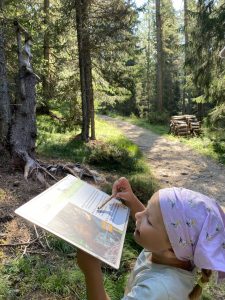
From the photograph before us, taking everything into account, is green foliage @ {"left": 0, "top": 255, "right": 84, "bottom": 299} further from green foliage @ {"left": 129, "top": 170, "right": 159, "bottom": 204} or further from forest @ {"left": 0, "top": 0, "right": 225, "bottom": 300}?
green foliage @ {"left": 129, "top": 170, "right": 159, "bottom": 204}

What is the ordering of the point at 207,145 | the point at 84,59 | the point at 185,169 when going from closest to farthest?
1. the point at 185,169
2. the point at 84,59
3. the point at 207,145

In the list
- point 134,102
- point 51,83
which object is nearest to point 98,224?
point 51,83

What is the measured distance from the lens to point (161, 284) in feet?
5.61

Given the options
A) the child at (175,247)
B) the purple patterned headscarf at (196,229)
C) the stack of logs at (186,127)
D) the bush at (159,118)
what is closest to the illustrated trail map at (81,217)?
the child at (175,247)

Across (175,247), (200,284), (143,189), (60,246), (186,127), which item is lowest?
(186,127)

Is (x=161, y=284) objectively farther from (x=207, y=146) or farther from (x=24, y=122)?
(x=207, y=146)

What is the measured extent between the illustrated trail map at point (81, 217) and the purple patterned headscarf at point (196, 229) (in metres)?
0.29

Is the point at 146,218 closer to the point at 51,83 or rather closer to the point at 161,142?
the point at 51,83

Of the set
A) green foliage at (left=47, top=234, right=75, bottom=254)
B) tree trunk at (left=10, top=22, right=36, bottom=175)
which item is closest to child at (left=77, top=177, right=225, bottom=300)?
green foliage at (left=47, top=234, right=75, bottom=254)

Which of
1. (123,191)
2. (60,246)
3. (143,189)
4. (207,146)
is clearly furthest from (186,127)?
(123,191)

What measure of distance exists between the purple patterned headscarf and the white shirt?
0.10 m

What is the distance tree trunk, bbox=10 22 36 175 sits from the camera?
766 centimetres

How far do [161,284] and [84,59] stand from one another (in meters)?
12.4

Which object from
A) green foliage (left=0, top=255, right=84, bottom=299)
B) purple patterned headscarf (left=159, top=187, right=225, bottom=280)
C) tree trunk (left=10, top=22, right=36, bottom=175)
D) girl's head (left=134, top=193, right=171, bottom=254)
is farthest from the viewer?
tree trunk (left=10, top=22, right=36, bottom=175)
